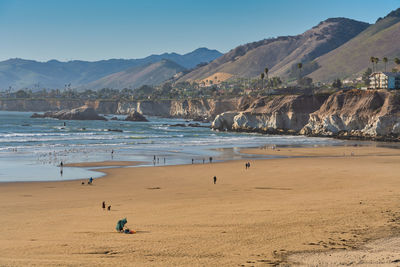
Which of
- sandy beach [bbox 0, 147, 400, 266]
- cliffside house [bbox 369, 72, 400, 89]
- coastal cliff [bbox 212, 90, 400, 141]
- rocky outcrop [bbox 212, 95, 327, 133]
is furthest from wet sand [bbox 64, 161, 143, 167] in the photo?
cliffside house [bbox 369, 72, 400, 89]

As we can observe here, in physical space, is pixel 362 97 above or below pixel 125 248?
above

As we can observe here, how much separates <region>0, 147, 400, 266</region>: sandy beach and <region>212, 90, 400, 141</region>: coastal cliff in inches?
1740

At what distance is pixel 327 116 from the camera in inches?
3674

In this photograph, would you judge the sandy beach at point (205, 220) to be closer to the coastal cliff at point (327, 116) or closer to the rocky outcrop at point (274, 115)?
the coastal cliff at point (327, 116)

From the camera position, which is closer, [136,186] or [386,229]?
[386,229]

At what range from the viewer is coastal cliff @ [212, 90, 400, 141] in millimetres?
83625

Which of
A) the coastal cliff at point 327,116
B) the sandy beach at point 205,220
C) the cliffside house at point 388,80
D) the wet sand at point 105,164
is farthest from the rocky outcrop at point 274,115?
the sandy beach at point 205,220

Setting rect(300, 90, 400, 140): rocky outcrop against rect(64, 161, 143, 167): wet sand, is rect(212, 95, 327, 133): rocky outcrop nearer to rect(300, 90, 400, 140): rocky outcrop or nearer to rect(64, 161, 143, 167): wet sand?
rect(300, 90, 400, 140): rocky outcrop

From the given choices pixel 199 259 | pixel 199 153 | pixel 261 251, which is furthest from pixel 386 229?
pixel 199 153

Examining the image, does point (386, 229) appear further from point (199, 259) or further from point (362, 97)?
point (362, 97)

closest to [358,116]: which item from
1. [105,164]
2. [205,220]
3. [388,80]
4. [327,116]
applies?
[327,116]

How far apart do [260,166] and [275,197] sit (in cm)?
1949

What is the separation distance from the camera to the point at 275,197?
1228 inches

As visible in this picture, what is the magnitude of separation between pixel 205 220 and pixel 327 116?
74.5 meters
